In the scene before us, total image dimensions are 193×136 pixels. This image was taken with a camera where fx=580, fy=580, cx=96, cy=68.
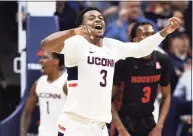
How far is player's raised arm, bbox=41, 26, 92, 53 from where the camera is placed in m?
4.60

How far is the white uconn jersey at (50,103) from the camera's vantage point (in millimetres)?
6652

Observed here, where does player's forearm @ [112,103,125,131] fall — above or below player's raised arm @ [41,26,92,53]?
below

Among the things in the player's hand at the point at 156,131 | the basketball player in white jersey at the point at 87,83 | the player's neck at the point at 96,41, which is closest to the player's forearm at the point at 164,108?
the player's hand at the point at 156,131

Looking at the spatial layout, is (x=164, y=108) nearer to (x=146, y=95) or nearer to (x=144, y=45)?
(x=146, y=95)

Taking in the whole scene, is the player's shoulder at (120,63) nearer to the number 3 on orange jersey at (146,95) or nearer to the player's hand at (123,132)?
the number 3 on orange jersey at (146,95)

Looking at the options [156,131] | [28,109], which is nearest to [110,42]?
[156,131]

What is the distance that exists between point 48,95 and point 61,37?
2.22 meters

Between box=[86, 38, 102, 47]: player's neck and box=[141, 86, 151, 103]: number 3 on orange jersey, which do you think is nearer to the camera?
box=[86, 38, 102, 47]: player's neck

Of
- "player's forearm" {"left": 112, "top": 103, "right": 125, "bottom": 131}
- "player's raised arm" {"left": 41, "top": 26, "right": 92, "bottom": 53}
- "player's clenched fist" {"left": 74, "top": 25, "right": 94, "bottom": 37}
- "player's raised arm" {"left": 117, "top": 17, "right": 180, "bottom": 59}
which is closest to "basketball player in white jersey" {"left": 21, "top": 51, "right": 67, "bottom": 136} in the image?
"player's forearm" {"left": 112, "top": 103, "right": 125, "bottom": 131}

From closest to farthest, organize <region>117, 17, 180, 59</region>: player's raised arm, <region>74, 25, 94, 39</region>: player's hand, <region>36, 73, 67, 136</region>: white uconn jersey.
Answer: <region>74, 25, 94, 39</region>: player's hand < <region>117, 17, 180, 59</region>: player's raised arm < <region>36, 73, 67, 136</region>: white uconn jersey

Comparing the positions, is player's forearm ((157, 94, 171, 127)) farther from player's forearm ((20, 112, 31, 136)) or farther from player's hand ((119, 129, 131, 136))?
player's forearm ((20, 112, 31, 136))

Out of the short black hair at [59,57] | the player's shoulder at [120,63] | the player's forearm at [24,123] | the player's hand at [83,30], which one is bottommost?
the player's forearm at [24,123]

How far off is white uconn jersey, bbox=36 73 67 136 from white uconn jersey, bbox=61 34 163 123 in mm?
1687

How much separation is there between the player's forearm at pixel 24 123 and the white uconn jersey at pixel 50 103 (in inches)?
11.6
